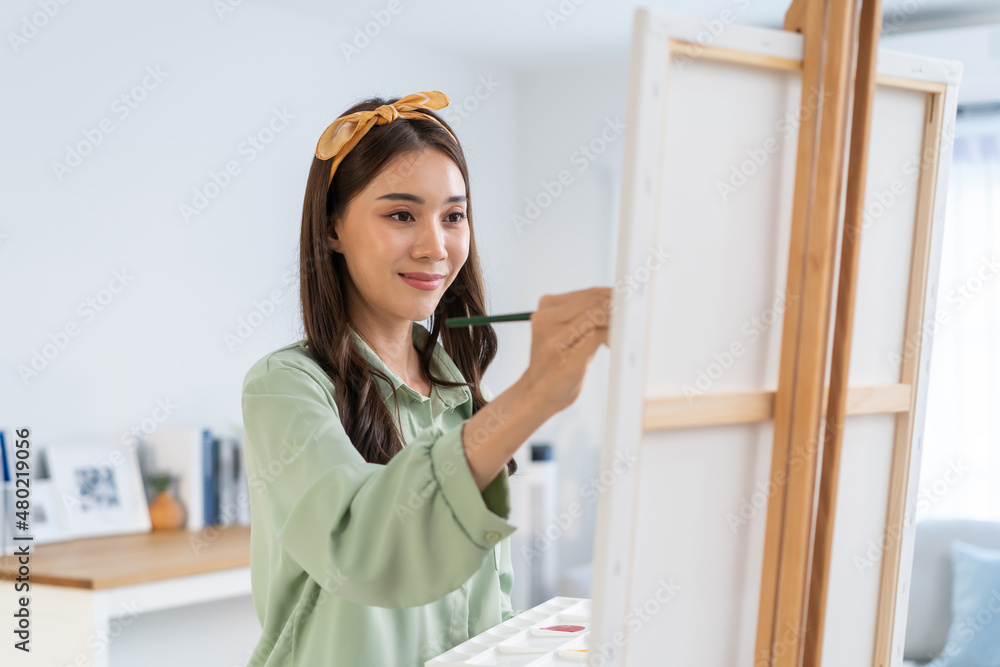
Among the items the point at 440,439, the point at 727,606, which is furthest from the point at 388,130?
the point at 727,606

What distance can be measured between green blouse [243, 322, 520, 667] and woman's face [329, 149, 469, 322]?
0.08m

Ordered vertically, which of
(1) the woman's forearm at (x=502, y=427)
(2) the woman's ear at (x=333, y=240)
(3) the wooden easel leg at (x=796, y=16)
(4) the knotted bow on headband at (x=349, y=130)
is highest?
(3) the wooden easel leg at (x=796, y=16)

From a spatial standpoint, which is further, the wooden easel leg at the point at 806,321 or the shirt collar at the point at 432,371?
the shirt collar at the point at 432,371

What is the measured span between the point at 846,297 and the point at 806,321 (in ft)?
0.14

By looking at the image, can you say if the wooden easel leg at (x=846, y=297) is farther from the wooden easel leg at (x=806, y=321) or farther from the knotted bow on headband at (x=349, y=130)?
the knotted bow on headband at (x=349, y=130)

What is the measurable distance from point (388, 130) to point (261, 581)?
55cm

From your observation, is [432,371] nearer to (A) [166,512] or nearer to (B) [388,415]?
(B) [388,415]

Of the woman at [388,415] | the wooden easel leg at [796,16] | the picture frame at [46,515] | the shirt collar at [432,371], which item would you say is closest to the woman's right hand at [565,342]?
the woman at [388,415]

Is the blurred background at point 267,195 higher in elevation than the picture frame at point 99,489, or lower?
higher

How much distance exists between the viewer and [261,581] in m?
1.11

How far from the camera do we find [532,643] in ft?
3.34

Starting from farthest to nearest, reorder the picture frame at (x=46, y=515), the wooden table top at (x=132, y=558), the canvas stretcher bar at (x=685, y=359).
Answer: the picture frame at (x=46, y=515) → the wooden table top at (x=132, y=558) → the canvas stretcher bar at (x=685, y=359)

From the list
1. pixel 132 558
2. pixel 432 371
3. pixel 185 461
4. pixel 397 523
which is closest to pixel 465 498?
pixel 397 523

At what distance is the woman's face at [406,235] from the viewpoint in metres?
1.11
